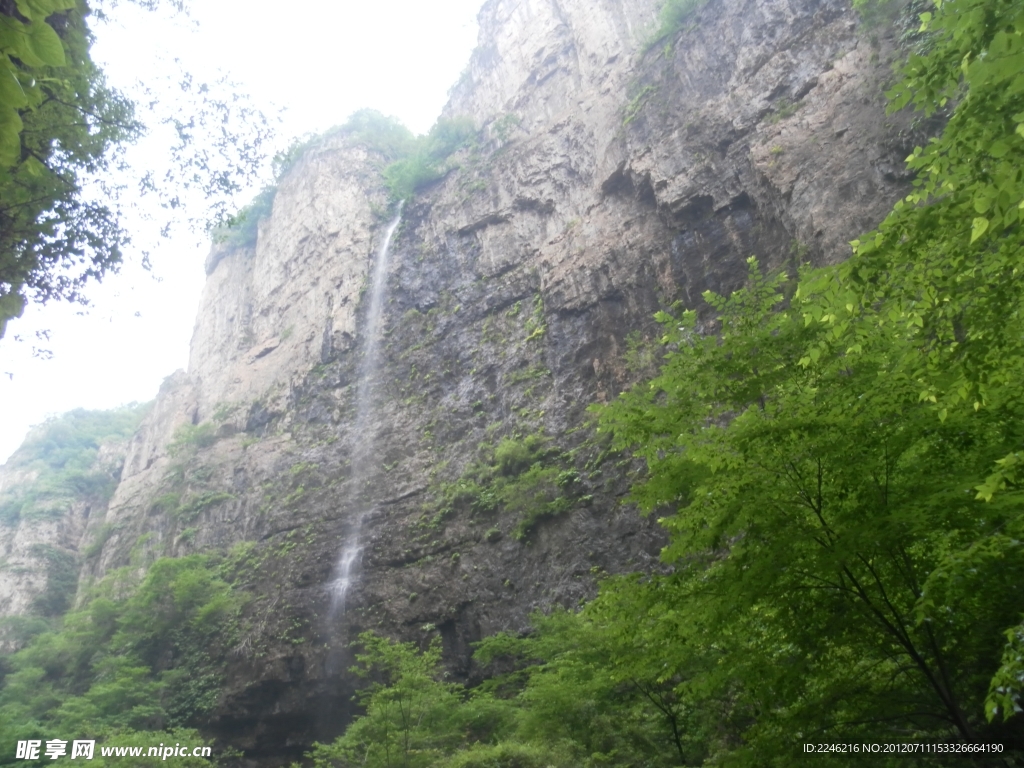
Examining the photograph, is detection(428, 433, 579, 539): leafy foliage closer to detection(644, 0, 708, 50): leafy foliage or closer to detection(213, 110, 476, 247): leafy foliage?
detection(644, 0, 708, 50): leafy foliage

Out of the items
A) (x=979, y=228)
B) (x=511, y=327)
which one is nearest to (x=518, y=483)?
(x=511, y=327)

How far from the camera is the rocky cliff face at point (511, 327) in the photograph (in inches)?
683

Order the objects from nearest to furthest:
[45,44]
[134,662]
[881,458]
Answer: [45,44]
[881,458]
[134,662]

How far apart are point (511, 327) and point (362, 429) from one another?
7082 millimetres

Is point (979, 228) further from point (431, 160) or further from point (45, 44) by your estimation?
point (431, 160)

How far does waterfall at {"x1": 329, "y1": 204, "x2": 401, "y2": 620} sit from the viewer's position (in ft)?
66.1

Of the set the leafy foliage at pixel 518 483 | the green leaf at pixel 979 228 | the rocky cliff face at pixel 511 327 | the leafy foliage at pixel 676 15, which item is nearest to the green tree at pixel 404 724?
the rocky cliff face at pixel 511 327

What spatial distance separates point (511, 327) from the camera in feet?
79.4

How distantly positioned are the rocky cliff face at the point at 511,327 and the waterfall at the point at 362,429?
25 cm

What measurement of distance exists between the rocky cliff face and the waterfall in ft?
0.81

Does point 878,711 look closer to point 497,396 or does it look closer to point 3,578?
point 497,396

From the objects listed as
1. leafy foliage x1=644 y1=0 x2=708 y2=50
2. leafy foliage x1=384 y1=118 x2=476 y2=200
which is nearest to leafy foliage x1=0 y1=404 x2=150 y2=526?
leafy foliage x1=384 y1=118 x2=476 y2=200

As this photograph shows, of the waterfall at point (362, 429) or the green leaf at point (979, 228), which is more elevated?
the waterfall at point (362, 429)

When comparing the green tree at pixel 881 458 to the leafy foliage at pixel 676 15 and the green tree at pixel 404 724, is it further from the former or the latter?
the leafy foliage at pixel 676 15
